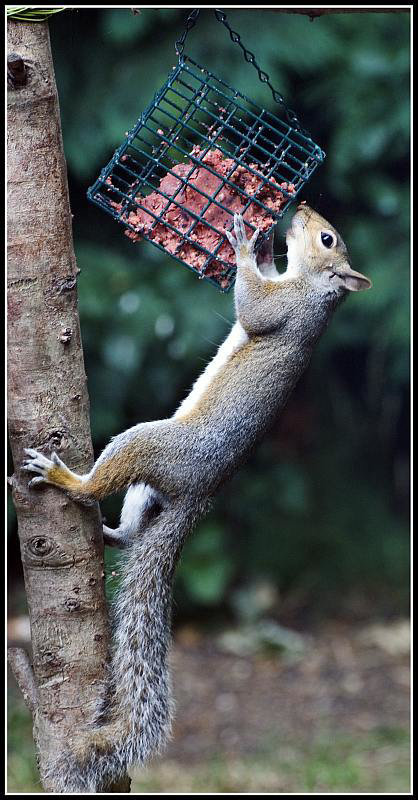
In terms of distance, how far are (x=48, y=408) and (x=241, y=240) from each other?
55cm

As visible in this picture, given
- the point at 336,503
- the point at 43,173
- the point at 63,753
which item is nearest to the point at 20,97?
the point at 43,173

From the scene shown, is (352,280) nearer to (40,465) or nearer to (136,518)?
(136,518)

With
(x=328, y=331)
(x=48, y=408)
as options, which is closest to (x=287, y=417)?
(x=328, y=331)

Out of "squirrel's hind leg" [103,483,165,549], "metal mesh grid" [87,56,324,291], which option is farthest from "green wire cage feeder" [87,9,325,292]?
"squirrel's hind leg" [103,483,165,549]

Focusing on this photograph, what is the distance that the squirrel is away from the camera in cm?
175

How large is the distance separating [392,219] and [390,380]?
0.78m

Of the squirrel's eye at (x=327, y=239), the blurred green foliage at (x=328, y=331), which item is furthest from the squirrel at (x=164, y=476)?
the blurred green foliage at (x=328, y=331)

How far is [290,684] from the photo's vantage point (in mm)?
3822

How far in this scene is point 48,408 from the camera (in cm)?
170

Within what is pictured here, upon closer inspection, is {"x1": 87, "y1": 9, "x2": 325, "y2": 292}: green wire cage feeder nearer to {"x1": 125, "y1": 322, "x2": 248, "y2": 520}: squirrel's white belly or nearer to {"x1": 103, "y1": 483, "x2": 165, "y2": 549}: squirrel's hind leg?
{"x1": 125, "y1": 322, "x2": 248, "y2": 520}: squirrel's white belly

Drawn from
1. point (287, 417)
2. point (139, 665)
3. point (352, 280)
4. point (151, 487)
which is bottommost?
point (287, 417)

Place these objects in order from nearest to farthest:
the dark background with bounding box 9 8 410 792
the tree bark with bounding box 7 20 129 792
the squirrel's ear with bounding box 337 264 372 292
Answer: the tree bark with bounding box 7 20 129 792 < the squirrel's ear with bounding box 337 264 372 292 < the dark background with bounding box 9 8 410 792

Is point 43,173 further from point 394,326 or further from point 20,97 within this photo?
point 394,326

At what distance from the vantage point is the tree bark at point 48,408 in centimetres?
166
